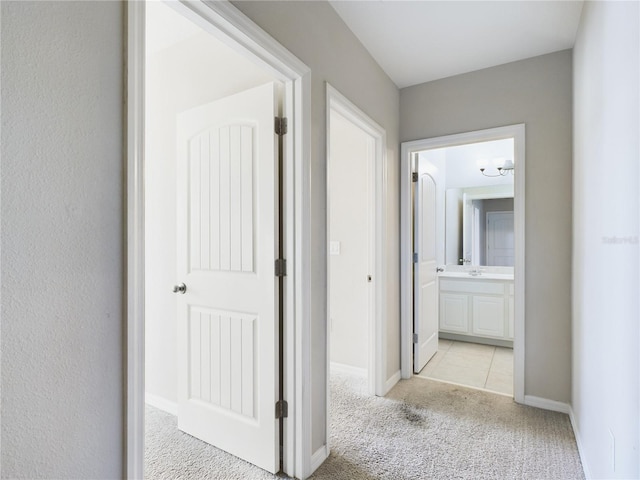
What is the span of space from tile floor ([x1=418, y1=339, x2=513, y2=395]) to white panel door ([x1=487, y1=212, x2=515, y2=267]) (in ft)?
3.50

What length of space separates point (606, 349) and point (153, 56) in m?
3.08

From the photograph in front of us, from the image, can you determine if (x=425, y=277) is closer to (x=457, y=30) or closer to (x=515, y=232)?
(x=515, y=232)

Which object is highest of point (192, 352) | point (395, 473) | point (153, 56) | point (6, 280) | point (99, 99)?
point (153, 56)

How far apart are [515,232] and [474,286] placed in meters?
1.62

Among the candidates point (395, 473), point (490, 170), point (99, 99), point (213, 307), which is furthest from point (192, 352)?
point (490, 170)

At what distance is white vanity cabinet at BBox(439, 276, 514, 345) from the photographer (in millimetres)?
3807

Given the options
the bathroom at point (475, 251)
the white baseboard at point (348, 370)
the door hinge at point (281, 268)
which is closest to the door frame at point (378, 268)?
the white baseboard at point (348, 370)

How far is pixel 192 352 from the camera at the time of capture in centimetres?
202

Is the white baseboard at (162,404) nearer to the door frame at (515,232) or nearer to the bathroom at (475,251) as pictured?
the door frame at (515,232)

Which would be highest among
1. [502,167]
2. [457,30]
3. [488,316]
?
[457,30]

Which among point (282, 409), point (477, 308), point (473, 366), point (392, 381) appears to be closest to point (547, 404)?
point (473, 366)

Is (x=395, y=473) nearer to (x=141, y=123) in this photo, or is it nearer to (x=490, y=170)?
(x=141, y=123)

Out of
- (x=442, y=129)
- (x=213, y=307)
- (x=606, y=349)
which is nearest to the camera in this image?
(x=606, y=349)

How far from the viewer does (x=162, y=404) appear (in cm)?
233
